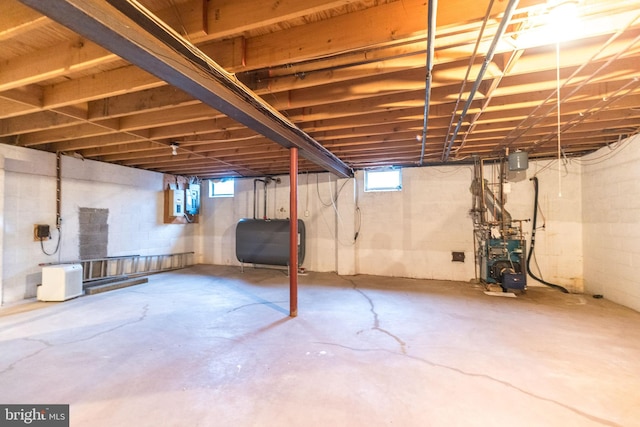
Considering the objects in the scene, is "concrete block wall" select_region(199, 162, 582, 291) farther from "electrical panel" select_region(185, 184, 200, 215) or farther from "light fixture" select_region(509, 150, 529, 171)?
"electrical panel" select_region(185, 184, 200, 215)

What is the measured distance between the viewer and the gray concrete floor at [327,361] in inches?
66.5

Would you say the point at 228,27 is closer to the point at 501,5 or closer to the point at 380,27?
the point at 380,27

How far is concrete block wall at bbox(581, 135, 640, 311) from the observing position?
11.5 feet

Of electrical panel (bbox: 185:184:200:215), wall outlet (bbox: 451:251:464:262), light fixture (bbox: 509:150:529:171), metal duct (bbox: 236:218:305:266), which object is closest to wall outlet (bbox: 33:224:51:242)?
electrical panel (bbox: 185:184:200:215)

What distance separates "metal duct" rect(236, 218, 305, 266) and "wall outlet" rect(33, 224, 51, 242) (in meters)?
3.12

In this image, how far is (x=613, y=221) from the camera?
3867 mm

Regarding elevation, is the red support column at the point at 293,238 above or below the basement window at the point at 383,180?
below

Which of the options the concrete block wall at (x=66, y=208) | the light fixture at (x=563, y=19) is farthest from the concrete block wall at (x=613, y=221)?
the concrete block wall at (x=66, y=208)

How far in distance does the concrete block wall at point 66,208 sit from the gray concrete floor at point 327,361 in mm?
856

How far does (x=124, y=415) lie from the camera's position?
5.41ft

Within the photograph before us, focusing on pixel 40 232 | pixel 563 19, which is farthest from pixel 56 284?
pixel 563 19

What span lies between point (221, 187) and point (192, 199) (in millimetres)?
800

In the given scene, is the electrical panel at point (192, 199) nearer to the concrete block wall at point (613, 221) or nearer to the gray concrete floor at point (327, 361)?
the gray concrete floor at point (327, 361)

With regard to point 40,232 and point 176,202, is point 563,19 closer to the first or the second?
point 40,232
